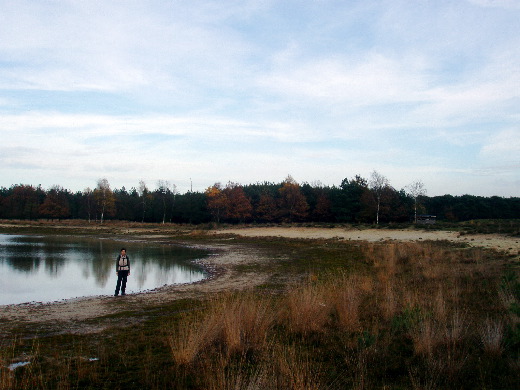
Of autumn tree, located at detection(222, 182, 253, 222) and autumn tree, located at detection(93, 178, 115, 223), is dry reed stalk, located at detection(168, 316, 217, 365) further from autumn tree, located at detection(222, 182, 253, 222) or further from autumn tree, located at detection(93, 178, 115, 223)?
autumn tree, located at detection(93, 178, 115, 223)

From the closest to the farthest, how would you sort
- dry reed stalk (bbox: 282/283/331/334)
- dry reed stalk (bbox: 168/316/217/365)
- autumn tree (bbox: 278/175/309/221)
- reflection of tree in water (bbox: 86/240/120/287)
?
1. dry reed stalk (bbox: 168/316/217/365)
2. dry reed stalk (bbox: 282/283/331/334)
3. reflection of tree in water (bbox: 86/240/120/287)
4. autumn tree (bbox: 278/175/309/221)

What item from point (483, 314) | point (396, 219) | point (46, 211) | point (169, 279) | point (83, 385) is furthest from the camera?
point (46, 211)

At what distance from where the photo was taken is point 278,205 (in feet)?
244

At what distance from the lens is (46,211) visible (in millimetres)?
85562

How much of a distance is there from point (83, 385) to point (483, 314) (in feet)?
26.0

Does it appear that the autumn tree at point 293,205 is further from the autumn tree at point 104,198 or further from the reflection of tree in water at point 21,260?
the reflection of tree in water at point 21,260

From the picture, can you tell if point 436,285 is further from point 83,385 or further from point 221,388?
point 83,385

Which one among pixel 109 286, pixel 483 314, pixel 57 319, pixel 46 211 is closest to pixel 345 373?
pixel 483 314

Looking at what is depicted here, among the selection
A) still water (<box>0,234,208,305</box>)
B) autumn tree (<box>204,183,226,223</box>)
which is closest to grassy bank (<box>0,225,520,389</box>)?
still water (<box>0,234,208,305</box>)

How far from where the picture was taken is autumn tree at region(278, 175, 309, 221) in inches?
2768

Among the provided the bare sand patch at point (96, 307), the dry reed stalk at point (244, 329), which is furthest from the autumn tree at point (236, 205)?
the dry reed stalk at point (244, 329)

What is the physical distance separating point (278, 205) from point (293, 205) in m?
4.23

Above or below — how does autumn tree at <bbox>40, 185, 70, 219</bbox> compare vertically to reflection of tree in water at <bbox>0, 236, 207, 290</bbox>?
above

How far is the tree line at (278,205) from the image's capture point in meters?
63.6
